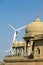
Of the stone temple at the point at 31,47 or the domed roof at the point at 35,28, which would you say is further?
the domed roof at the point at 35,28

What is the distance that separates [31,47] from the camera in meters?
39.8

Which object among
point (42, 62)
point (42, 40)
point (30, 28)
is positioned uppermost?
point (30, 28)

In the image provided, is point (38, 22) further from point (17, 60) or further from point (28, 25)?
point (17, 60)

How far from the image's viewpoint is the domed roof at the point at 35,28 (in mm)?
38425

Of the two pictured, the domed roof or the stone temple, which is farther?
the domed roof

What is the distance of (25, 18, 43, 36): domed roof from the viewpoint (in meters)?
38.4

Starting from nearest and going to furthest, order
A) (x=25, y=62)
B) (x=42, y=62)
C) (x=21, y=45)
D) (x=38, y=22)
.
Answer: (x=42, y=62), (x=25, y=62), (x=38, y=22), (x=21, y=45)

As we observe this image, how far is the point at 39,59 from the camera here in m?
33.2

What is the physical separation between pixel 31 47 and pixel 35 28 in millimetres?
2475

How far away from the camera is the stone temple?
3356 cm

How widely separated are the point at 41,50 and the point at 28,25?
6.84 metres

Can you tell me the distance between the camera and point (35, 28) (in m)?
38.8

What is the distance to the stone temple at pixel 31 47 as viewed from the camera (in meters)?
33.6

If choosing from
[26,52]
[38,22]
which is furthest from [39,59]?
[26,52]
